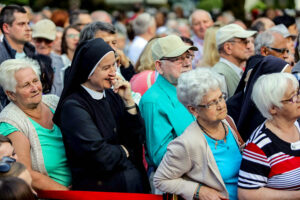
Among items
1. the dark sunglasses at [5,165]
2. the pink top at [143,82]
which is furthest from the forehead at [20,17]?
the dark sunglasses at [5,165]

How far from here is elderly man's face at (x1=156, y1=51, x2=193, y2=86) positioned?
16.6 ft

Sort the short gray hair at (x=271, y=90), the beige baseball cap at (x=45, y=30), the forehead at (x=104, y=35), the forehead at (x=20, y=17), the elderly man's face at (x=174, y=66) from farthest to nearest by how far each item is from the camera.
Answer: the beige baseball cap at (x=45, y=30) → the forehead at (x=20, y=17) → the forehead at (x=104, y=35) → the elderly man's face at (x=174, y=66) → the short gray hair at (x=271, y=90)

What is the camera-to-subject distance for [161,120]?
4.76 metres

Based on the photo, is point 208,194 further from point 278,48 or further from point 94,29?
point 278,48

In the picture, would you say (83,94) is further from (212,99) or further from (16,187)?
(16,187)

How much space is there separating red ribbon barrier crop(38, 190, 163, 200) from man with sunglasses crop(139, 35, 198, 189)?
393 millimetres

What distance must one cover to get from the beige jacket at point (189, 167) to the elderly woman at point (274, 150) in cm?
23

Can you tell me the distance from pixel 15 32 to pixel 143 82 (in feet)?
7.08

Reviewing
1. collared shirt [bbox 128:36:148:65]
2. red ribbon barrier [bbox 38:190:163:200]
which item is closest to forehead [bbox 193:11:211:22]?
collared shirt [bbox 128:36:148:65]

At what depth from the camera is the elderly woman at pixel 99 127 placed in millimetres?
4371

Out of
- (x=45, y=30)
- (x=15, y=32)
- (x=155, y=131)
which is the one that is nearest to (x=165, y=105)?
(x=155, y=131)

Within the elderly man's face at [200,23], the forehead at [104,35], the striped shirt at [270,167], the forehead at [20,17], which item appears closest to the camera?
the striped shirt at [270,167]

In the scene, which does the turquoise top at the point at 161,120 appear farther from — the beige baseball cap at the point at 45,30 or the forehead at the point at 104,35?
the beige baseball cap at the point at 45,30

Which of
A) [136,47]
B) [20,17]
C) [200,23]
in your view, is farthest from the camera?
[200,23]
